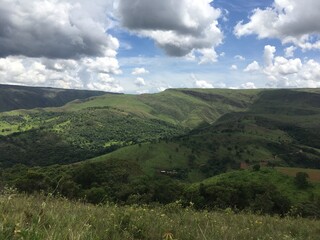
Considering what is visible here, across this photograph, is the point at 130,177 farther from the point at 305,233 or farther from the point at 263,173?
the point at 305,233

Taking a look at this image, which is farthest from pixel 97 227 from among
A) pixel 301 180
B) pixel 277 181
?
pixel 277 181

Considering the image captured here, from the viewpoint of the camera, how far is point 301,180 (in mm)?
132625

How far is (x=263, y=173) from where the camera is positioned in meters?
152

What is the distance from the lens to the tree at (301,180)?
5182 inches

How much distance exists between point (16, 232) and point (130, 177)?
116m

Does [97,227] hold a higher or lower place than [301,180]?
higher

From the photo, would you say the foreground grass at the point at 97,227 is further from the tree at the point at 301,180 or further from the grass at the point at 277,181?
the tree at the point at 301,180

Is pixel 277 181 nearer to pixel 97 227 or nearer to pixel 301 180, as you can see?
pixel 301 180

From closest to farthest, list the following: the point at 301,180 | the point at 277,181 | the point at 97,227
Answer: the point at 97,227 → the point at 301,180 → the point at 277,181

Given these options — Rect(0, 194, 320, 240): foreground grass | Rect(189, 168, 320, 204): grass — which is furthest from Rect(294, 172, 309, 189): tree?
Rect(0, 194, 320, 240): foreground grass

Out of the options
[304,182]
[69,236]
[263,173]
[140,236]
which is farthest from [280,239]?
[263,173]

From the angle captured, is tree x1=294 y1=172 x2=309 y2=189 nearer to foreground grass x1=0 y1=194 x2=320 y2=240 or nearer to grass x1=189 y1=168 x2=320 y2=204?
grass x1=189 y1=168 x2=320 y2=204

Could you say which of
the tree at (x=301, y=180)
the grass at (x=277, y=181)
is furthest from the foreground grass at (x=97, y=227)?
the tree at (x=301, y=180)

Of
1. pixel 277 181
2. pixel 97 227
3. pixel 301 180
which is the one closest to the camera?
pixel 97 227
